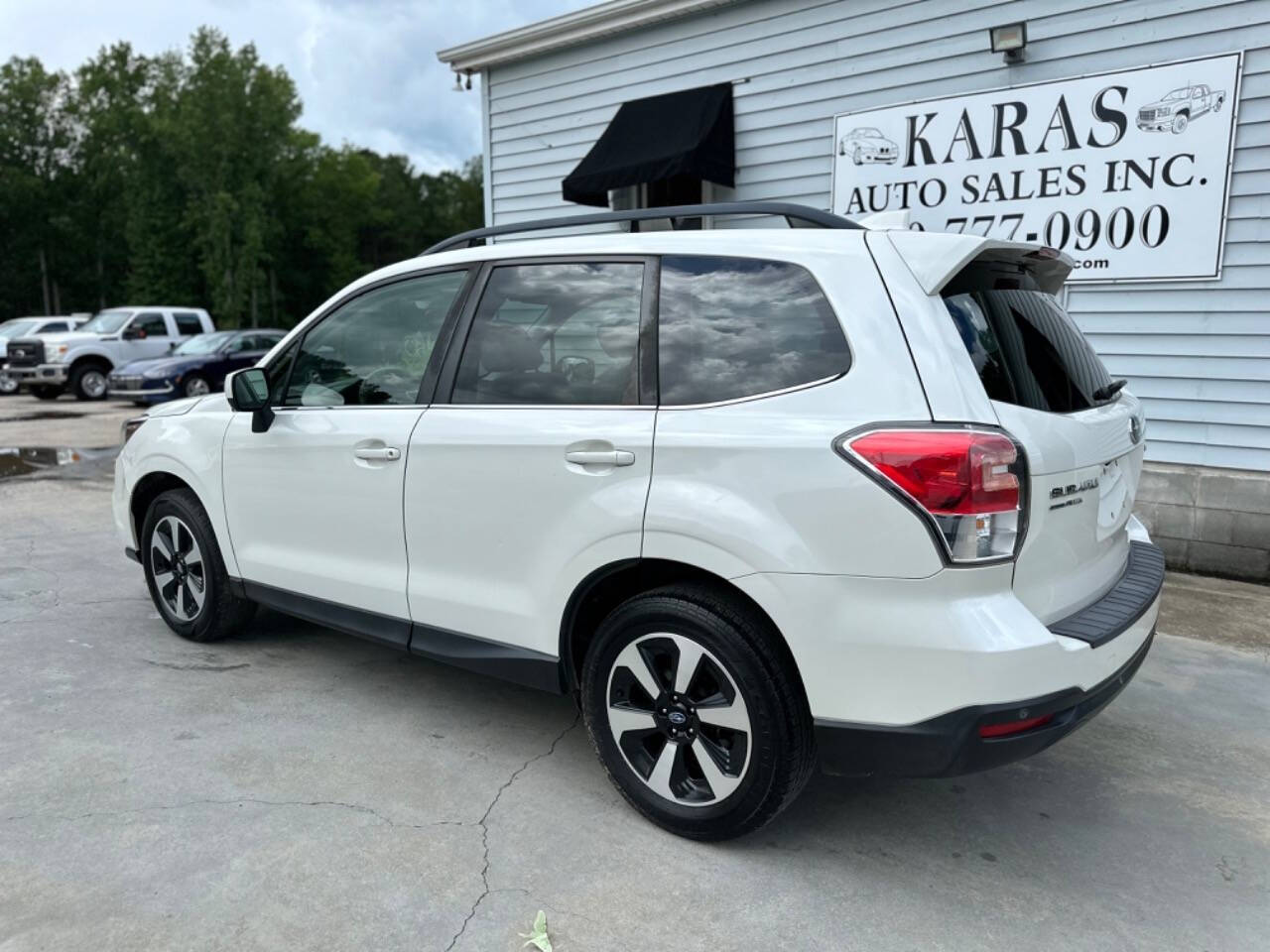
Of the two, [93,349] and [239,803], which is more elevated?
[93,349]

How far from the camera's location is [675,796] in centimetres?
281

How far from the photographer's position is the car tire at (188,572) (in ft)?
14.0

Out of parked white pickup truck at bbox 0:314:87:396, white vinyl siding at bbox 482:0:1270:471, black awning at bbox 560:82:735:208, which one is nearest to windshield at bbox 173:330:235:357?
parked white pickup truck at bbox 0:314:87:396

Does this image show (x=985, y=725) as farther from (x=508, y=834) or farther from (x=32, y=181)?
(x=32, y=181)

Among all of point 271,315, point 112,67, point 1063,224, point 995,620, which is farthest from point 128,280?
point 995,620

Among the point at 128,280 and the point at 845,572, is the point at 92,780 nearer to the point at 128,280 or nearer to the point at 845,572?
the point at 845,572

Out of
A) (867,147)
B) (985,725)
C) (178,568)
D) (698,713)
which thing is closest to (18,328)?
(178,568)

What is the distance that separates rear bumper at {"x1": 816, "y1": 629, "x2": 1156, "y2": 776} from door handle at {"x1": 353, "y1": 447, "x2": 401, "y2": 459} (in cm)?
179

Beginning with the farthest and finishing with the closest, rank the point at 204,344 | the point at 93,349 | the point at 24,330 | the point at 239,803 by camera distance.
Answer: the point at 24,330
the point at 93,349
the point at 204,344
the point at 239,803

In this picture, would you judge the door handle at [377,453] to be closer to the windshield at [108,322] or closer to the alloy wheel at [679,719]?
the alloy wheel at [679,719]

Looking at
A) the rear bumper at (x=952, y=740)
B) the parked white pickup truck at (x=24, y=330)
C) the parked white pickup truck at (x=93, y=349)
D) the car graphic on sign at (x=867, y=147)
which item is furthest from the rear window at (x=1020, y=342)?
the parked white pickup truck at (x=24, y=330)

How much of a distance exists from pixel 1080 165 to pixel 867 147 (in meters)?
1.62

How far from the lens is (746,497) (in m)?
2.54

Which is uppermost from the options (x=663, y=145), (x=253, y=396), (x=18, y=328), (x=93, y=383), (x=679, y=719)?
(x=663, y=145)
